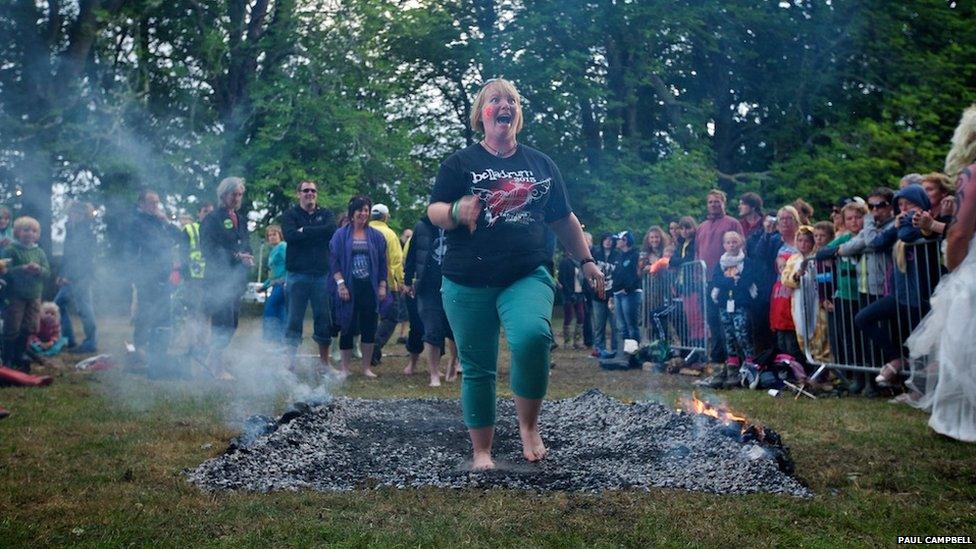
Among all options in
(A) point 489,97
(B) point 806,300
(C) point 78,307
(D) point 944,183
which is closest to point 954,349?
Answer: (D) point 944,183

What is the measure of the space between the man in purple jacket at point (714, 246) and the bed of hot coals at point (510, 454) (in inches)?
Result: 196

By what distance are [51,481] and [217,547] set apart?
5.60ft

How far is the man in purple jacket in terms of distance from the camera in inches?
483

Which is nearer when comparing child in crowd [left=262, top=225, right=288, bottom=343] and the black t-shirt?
the black t-shirt

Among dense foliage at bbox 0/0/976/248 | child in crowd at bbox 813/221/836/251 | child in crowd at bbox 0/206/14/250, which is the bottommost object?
child in crowd at bbox 813/221/836/251

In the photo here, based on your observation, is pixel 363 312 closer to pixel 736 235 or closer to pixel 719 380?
pixel 719 380

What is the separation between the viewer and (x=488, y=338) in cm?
545

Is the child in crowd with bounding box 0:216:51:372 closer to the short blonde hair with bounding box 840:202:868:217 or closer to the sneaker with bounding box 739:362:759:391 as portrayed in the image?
the sneaker with bounding box 739:362:759:391

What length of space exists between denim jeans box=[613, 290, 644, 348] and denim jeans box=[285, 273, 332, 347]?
16.9 ft

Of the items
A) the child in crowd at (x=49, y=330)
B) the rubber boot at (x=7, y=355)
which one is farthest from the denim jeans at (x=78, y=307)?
the rubber boot at (x=7, y=355)

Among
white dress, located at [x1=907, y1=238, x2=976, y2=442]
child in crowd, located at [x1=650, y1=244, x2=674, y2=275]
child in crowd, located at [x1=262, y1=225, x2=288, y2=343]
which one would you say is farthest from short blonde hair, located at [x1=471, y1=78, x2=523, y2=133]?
child in crowd, located at [x1=650, y1=244, x2=674, y2=275]

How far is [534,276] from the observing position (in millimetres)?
5426

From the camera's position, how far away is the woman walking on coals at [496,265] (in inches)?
208

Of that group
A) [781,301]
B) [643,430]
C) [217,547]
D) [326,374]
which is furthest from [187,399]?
[781,301]
